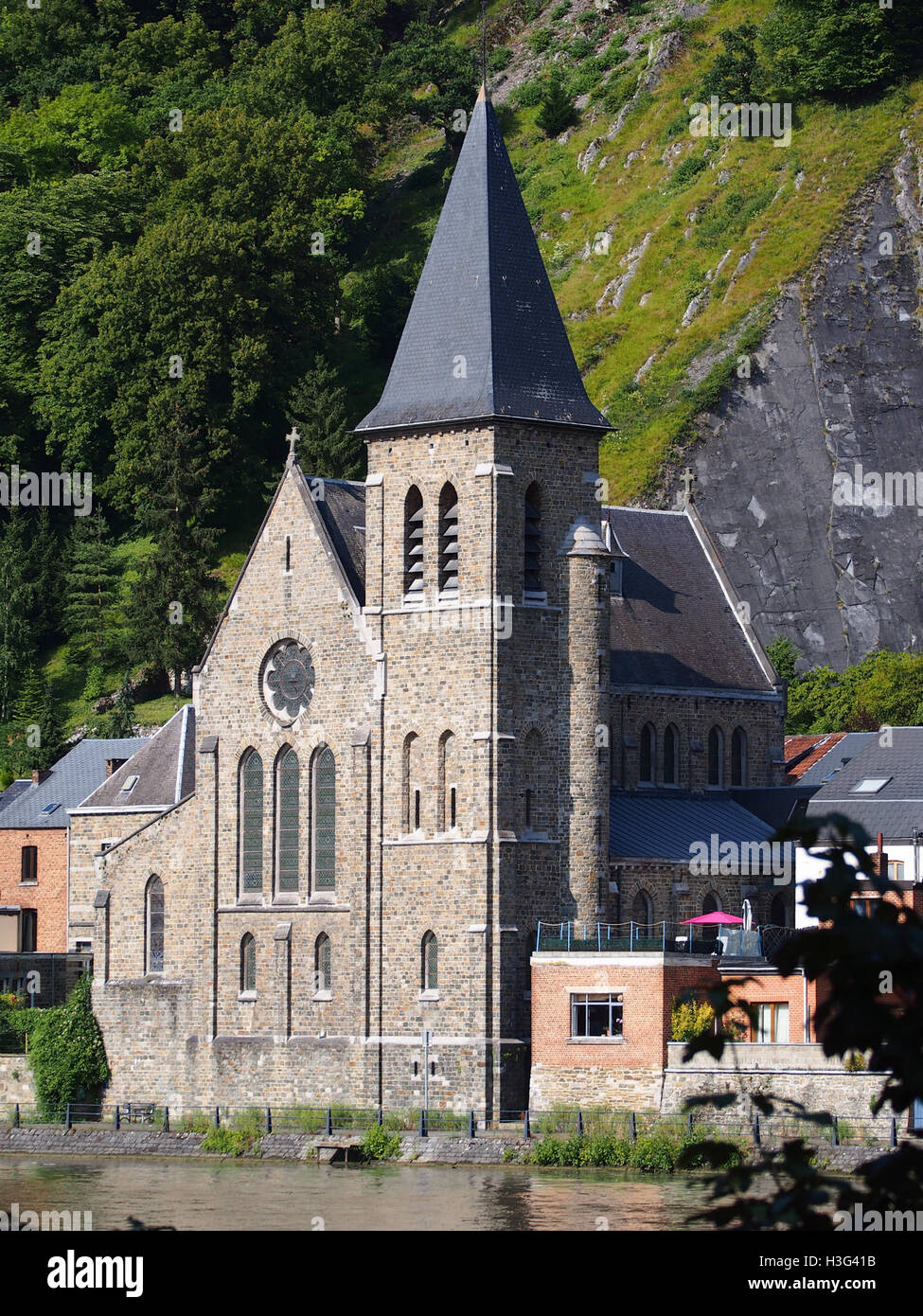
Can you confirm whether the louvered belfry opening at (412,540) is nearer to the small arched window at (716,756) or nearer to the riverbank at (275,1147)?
the riverbank at (275,1147)

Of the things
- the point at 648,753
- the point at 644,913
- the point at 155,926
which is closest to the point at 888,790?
the point at 644,913

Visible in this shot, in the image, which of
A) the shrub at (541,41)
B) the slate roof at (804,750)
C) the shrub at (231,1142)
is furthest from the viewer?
the shrub at (541,41)

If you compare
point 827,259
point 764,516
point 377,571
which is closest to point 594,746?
point 377,571

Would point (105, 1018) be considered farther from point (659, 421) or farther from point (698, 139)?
point (698, 139)

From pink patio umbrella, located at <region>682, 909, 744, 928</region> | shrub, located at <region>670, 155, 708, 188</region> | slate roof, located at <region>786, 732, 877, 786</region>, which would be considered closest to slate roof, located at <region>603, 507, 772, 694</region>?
slate roof, located at <region>786, 732, 877, 786</region>

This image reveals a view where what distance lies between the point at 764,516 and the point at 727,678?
22.2 meters

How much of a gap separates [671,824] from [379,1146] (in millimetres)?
12320

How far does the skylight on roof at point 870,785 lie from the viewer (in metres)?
57.1

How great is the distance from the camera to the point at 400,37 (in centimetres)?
13538

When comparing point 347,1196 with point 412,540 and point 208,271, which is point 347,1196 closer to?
point 412,540

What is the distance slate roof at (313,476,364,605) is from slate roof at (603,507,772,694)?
6164 millimetres

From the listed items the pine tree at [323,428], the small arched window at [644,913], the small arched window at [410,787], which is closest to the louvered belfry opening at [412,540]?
the small arched window at [410,787]

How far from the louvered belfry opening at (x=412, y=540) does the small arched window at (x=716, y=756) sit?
1158 centimetres

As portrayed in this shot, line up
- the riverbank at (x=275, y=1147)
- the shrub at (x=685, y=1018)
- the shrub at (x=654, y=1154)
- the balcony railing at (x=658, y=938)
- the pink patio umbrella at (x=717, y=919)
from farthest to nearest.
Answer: the pink patio umbrella at (x=717, y=919), the balcony railing at (x=658, y=938), the shrub at (x=685, y=1018), the riverbank at (x=275, y=1147), the shrub at (x=654, y=1154)
